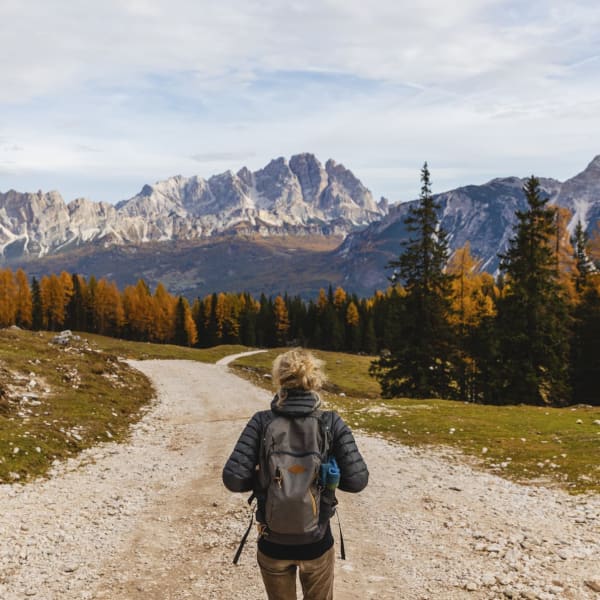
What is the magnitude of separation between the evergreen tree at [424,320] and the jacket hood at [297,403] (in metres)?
34.3

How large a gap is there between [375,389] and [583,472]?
49.3 metres

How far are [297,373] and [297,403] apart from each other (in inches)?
13.5

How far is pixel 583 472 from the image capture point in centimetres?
1666

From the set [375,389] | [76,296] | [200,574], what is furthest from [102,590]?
[76,296]

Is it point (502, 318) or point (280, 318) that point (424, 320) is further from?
point (280, 318)

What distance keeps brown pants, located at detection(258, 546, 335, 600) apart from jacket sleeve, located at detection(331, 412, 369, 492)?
0.82m

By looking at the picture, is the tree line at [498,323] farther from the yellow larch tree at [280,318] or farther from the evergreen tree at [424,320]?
the yellow larch tree at [280,318]

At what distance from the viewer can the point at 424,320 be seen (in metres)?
40.2

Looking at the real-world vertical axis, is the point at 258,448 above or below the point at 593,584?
above

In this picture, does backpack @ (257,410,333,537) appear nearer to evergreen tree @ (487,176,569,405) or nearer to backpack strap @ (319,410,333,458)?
backpack strap @ (319,410,333,458)

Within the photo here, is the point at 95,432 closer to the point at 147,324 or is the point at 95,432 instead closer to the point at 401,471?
the point at 401,471

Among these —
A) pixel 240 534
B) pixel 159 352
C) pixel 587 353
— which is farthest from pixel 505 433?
pixel 159 352

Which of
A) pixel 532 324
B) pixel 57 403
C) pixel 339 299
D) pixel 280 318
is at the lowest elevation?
pixel 280 318

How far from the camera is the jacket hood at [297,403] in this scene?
5980 millimetres
